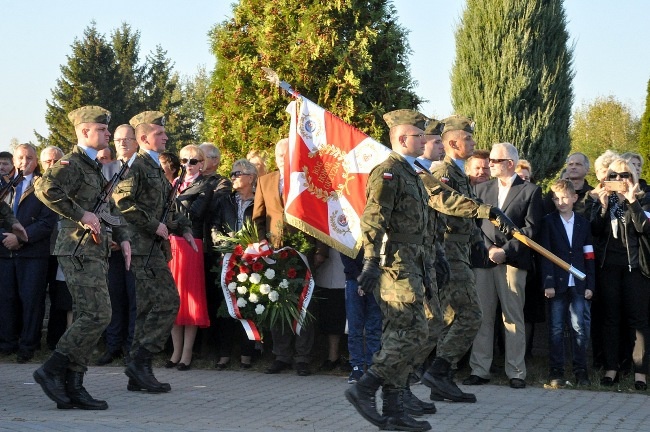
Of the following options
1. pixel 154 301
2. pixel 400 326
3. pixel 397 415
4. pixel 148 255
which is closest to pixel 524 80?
pixel 148 255

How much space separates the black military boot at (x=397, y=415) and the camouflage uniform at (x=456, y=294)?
55.9 inches

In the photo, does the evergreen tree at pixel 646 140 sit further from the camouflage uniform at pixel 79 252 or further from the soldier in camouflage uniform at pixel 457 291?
the camouflage uniform at pixel 79 252

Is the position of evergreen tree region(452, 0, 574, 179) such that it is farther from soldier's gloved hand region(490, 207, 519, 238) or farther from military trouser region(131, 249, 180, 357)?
military trouser region(131, 249, 180, 357)

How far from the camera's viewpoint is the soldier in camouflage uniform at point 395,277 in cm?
749

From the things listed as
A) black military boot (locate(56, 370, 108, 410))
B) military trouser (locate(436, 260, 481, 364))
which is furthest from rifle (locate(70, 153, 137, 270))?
military trouser (locate(436, 260, 481, 364))

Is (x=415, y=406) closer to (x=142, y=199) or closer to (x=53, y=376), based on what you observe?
(x=53, y=376)

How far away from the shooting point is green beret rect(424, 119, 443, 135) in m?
8.66

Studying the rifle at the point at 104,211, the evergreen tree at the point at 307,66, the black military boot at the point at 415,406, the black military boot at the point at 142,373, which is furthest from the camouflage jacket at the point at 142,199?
the evergreen tree at the point at 307,66

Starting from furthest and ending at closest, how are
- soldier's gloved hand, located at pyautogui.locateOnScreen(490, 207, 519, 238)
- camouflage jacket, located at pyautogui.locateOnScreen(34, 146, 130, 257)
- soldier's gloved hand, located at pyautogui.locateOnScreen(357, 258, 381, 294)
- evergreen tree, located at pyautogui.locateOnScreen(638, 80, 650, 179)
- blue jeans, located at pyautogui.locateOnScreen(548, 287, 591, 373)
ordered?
evergreen tree, located at pyautogui.locateOnScreen(638, 80, 650, 179), blue jeans, located at pyautogui.locateOnScreen(548, 287, 591, 373), soldier's gloved hand, located at pyautogui.locateOnScreen(490, 207, 519, 238), camouflage jacket, located at pyautogui.locateOnScreen(34, 146, 130, 257), soldier's gloved hand, located at pyautogui.locateOnScreen(357, 258, 381, 294)

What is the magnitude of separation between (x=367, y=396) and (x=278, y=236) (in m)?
3.68

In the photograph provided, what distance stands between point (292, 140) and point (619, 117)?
4181 centimetres

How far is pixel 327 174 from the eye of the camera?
1091 cm

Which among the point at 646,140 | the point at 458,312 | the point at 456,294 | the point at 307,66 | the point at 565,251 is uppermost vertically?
the point at 307,66

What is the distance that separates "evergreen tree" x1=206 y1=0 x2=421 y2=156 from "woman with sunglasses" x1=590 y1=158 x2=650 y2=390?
7919 mm
